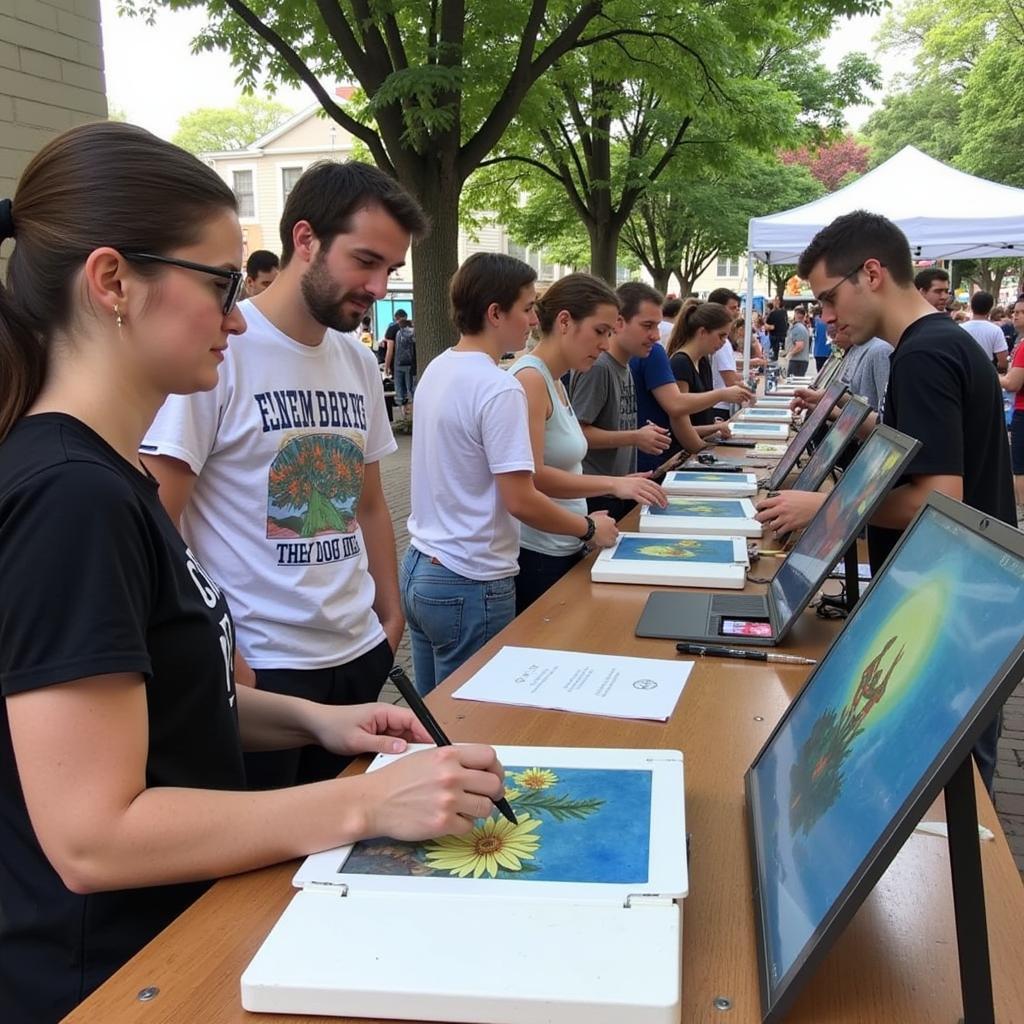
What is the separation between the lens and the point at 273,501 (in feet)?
6.48

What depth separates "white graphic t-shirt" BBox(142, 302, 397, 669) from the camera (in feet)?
6.38

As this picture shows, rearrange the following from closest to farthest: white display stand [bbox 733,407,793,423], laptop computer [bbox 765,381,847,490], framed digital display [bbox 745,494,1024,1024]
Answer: framed digital display [bbox 745,494,1024,1024] < laptop computer [bbox 765,381,847,490] < white display stand [bbox 733,407,793,423]

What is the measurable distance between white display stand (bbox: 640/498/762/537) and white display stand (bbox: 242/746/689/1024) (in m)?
2.15

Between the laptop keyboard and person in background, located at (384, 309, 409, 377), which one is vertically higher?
person in background, located at (384, 309, 409, 377)

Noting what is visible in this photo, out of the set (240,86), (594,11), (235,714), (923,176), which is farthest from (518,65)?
(235,714)

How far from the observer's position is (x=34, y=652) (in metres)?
0.92

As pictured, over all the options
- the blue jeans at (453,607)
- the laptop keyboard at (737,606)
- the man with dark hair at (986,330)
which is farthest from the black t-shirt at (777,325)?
the laptop keyboard at (737,606)

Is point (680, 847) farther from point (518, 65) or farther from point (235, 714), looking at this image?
point (518, 65)

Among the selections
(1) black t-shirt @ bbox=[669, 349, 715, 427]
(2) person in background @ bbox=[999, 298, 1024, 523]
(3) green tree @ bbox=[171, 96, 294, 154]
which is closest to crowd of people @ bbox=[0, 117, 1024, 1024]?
(1) black t-shirt @ bbox=[669, 349, 715, 427]

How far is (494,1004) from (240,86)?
431 inches

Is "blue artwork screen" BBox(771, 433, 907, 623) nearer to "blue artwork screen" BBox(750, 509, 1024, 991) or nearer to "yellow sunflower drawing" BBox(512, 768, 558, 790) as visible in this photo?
"blue artwork screen" BBox(750, 509, 1024, 991)

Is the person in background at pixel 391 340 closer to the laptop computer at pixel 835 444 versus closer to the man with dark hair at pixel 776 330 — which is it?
the man with dark hair at pixel 776 330

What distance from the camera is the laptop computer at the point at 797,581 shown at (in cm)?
192

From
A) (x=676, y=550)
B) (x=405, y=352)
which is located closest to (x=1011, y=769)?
(x=676, y=550)
